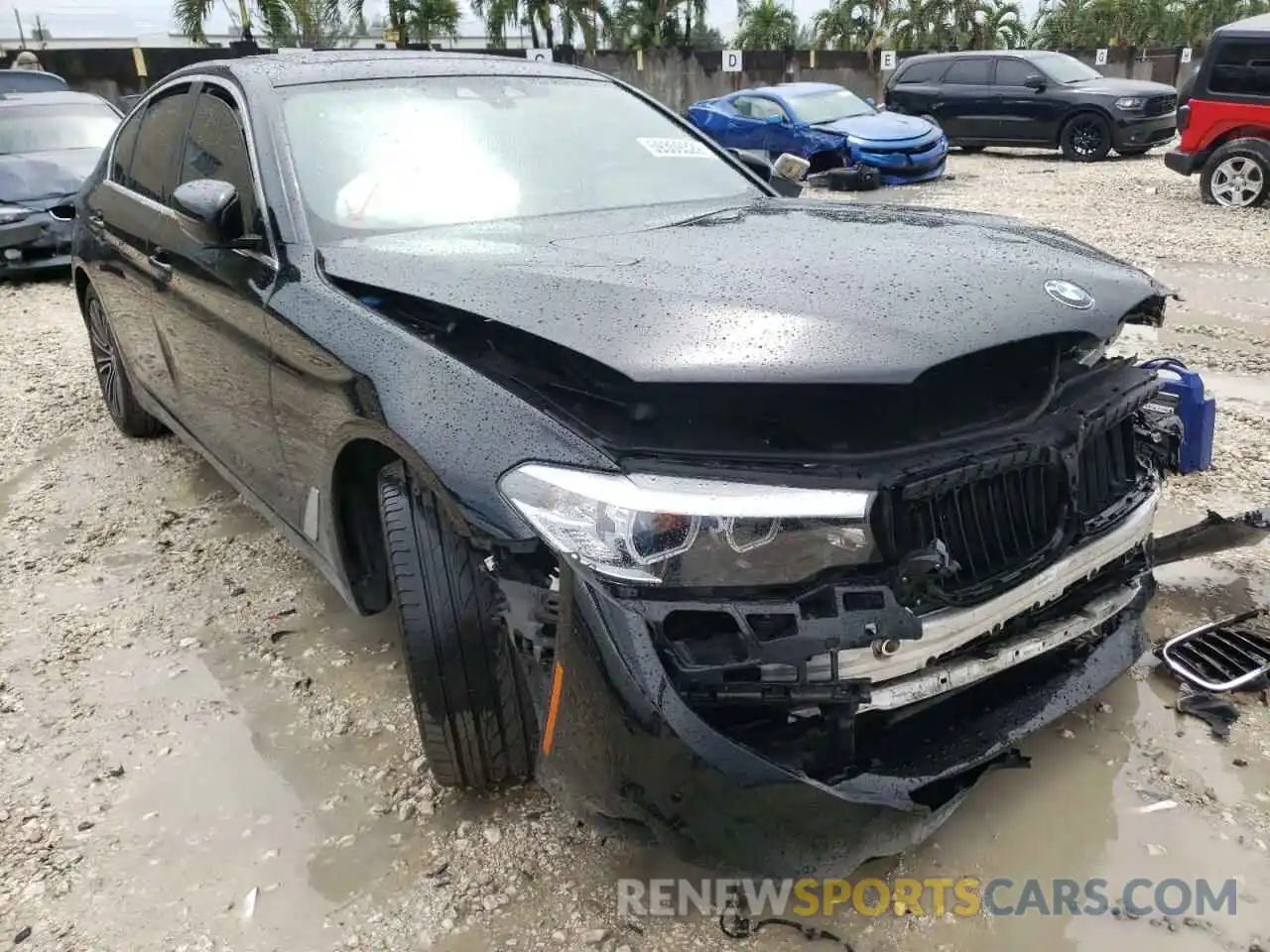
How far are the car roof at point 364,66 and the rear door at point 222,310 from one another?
13cm

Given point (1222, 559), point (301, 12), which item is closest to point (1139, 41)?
point (301, 12)

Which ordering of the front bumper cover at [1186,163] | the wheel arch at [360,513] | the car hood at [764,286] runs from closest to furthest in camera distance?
the car hood at [764,286] → the wheel arch at [360,513] → the front bumper cover at [1186,163]

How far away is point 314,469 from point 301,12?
2388 cm

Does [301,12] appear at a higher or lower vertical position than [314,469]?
higher

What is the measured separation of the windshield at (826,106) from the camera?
1345 cm

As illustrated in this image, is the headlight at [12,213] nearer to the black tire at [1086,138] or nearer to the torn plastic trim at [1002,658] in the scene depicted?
the torn plastic trim at [1002,658]

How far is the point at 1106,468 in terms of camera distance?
2.22 m

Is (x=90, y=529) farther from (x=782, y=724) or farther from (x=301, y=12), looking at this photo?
(x=301, y=12)

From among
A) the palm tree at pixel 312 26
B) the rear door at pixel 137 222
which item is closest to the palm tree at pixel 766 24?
the palm tree at pixel 312 26

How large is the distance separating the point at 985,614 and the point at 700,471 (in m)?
0.61

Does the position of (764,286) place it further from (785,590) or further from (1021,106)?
(1021,106)

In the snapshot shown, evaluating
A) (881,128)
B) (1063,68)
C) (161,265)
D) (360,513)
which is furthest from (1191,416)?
(1063,68)

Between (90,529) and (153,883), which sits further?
(90,529)

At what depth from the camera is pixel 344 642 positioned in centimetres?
306
